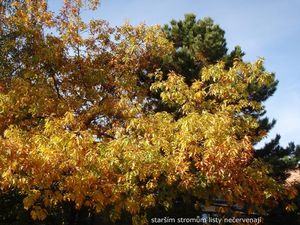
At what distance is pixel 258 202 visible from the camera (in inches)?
416

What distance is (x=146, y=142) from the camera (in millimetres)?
10094

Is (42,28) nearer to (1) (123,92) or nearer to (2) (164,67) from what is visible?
(1) (123,92)

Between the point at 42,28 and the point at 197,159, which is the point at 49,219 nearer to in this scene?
the point at 42,28

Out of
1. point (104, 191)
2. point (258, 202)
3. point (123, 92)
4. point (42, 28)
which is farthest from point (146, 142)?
point (42, 28)

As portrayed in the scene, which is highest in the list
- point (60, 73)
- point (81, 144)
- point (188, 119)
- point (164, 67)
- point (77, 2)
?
point (77, 2)

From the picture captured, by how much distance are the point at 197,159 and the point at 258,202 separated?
211 centimetres

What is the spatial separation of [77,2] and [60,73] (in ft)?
11.1

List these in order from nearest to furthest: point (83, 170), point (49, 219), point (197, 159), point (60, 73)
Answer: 1. point (83, 170)
2. point (197, 159)
3. point (60, 73)
4. point (49, 219)

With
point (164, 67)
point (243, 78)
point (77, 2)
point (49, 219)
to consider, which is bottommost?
point (49, 219)

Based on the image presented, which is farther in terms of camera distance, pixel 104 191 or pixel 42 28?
pixel 42 28

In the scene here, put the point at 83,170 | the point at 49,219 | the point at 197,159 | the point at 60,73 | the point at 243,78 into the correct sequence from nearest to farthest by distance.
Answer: the point at 83,170
the point at 197,159
the point at 243,78
the point at 60,73
the point at 49,219

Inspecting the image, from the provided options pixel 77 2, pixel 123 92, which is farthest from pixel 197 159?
pixel 77 2

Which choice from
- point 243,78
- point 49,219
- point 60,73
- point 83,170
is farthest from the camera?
point 49,219

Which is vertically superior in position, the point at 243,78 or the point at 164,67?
the point at 164,67
